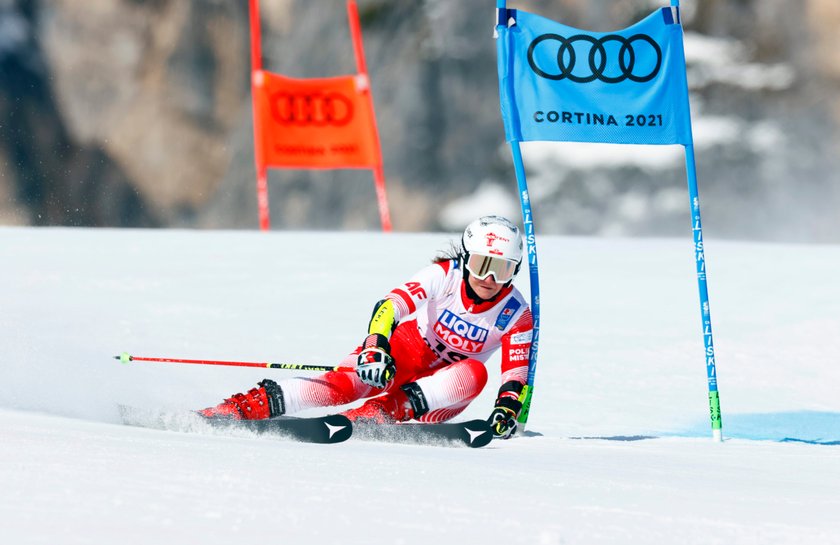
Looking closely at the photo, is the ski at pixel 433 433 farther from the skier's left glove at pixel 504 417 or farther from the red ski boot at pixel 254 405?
the red ski boot at pixel 254 405

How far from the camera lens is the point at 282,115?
49.8ft

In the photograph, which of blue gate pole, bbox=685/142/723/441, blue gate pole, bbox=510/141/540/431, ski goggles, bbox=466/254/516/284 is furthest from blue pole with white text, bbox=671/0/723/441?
ski goggles, bbox=466/254/516/284

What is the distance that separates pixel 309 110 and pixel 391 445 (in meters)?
11.1

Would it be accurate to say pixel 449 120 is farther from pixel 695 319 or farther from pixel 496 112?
pixel 695 319

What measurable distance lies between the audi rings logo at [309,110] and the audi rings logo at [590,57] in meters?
9.68

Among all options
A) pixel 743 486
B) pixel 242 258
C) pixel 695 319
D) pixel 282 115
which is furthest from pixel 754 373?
pixel 282 115

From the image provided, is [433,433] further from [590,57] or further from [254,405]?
[590,57]

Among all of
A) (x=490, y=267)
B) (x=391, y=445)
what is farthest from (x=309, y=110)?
(x=391, y=445)

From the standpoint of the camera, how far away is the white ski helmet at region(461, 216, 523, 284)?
516 cm

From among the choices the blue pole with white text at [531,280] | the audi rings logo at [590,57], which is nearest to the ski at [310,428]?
the blue pole with white text at [531,280]

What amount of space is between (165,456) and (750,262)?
8110 millimetres

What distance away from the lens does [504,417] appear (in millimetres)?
5129

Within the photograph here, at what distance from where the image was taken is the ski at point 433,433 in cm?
476

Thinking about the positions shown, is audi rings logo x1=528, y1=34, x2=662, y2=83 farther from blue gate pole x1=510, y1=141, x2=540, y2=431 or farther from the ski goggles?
the ski goggles
